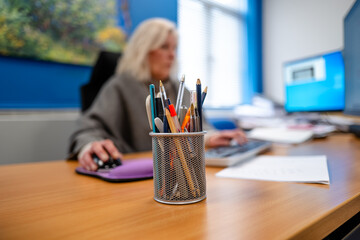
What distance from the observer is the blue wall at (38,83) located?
4.63ft

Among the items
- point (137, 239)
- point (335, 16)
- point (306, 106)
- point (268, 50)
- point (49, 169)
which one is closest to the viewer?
point (137, 239)

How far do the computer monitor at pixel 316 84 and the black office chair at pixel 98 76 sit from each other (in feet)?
3.73

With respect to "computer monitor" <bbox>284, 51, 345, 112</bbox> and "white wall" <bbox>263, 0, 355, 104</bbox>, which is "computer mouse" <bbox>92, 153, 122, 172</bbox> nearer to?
"computer monitor" <bbox>284, 51, 345, 112</bbox>

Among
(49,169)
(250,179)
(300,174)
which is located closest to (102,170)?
(49,169)

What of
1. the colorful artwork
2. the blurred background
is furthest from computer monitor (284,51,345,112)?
the colorful artwork

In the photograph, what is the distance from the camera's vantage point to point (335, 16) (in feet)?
8.95

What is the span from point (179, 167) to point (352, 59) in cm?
112

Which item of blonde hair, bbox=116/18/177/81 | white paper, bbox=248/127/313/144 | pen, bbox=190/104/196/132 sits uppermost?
blonde hair, bbox=116/18/177/81

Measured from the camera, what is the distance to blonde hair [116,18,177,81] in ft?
4.25

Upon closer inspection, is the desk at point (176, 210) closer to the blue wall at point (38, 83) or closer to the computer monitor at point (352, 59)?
the computer monitor at point (352, 59)

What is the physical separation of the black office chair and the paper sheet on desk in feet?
3.02

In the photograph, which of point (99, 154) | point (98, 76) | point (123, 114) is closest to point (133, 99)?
point (123, 114)

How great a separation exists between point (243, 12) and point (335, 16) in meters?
1.07

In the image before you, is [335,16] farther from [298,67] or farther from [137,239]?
[137,239]
